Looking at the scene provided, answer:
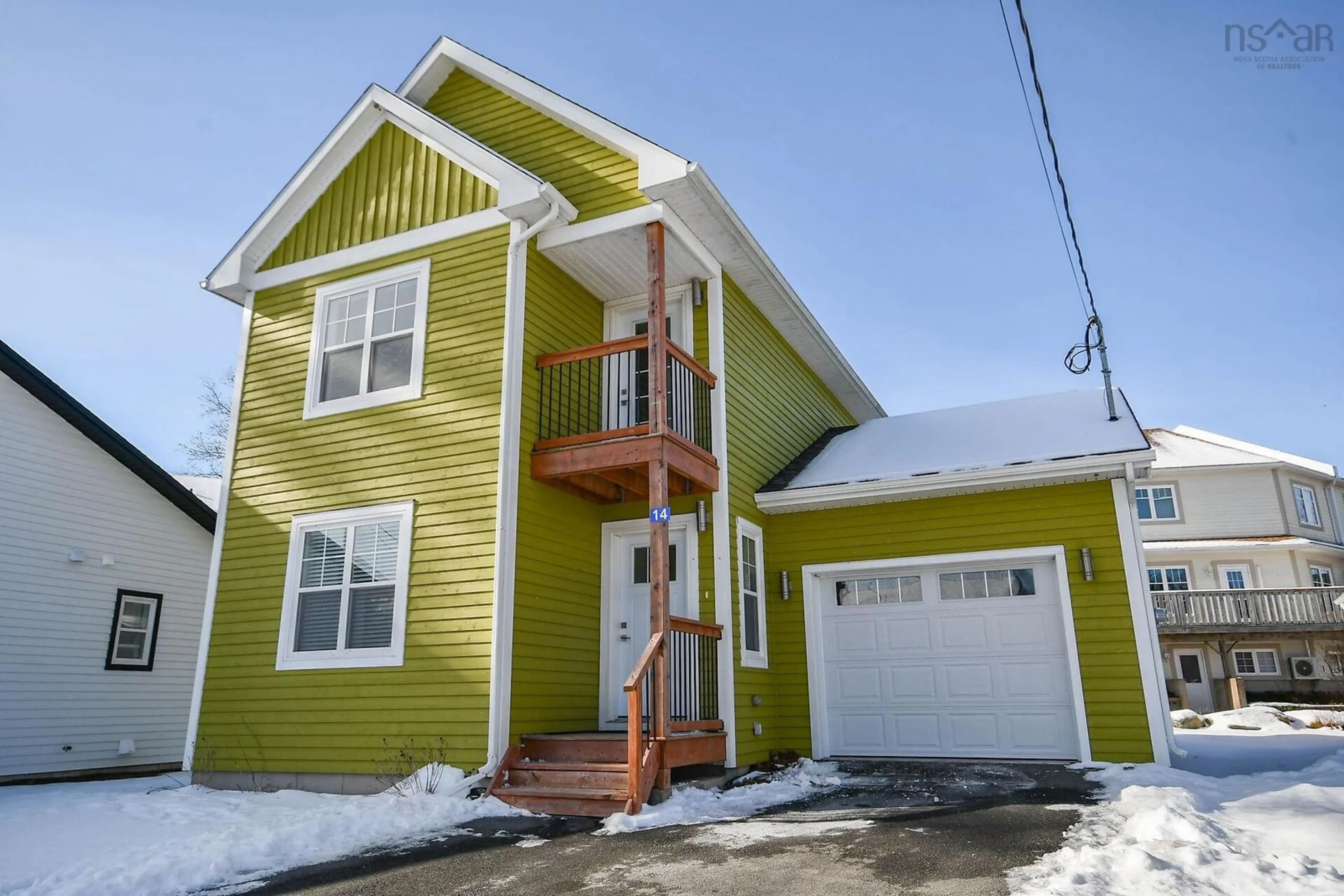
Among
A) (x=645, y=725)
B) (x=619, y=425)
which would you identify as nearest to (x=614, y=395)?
(x=619, y=425)

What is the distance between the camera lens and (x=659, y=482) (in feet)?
27.2

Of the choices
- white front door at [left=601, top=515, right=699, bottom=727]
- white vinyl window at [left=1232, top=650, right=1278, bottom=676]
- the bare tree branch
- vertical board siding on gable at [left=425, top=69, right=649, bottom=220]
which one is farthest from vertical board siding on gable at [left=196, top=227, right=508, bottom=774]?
white vinyl window at [left=1232, top=650, right=1278, bottom=676]

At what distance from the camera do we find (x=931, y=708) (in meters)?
10.2

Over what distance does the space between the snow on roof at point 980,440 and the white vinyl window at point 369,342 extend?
4769 mm

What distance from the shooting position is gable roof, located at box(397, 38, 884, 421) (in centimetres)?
928

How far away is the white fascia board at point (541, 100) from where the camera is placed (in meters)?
9.27

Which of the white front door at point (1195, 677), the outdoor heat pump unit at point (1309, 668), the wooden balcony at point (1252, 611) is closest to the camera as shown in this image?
the wooden balcony at point (1252, 611)

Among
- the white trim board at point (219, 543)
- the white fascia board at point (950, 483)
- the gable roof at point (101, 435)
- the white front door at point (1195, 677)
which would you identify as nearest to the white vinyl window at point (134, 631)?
the gable roof at point (101, 435)

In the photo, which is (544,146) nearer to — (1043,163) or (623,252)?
(623,252)

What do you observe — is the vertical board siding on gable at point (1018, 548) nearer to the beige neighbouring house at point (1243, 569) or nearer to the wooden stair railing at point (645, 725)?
the wooden stair railing at point (645, 725)

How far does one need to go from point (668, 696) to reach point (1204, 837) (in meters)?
4.16

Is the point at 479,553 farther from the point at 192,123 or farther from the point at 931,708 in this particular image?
the point at 192,123

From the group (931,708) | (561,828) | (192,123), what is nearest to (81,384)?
(192,123)

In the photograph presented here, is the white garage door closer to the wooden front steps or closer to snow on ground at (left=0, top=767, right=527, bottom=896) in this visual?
the wooden front steps
